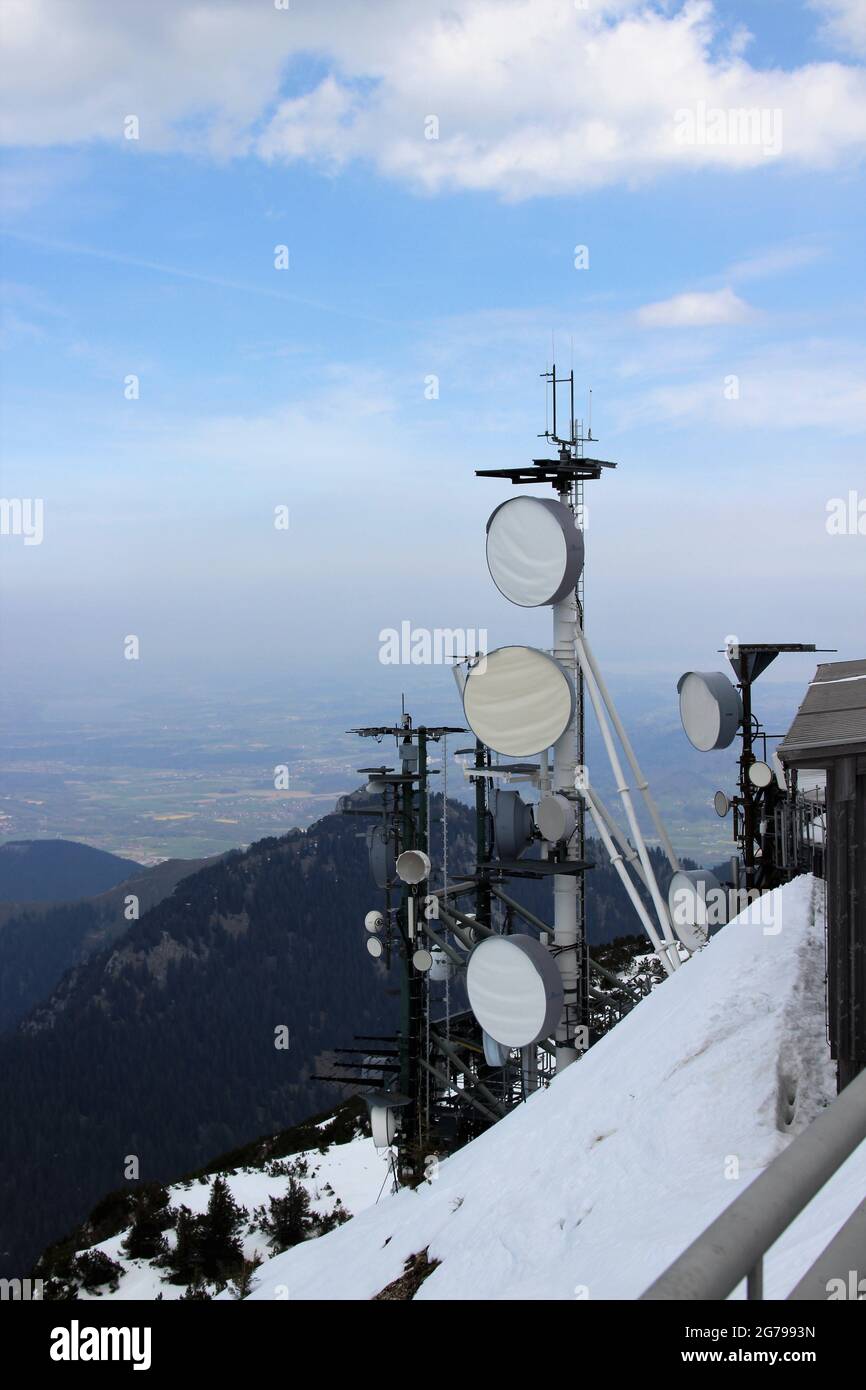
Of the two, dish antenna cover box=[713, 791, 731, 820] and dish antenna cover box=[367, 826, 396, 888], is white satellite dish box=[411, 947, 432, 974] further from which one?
dish antenna cover box=[713, 791, 731, 820]

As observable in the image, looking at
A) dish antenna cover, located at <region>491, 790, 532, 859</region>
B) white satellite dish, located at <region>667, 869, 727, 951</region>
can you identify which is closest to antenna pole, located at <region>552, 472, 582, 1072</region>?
dish antenna cover, located at <region>491, 790, 532, 859</region>

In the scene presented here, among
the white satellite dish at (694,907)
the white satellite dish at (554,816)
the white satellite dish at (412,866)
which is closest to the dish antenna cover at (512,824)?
the white satellite dish at (554,816)

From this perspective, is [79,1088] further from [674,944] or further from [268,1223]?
[674,944]

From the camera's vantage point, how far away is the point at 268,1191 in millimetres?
27734

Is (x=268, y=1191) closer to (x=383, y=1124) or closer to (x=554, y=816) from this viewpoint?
(x=383, y=1124)

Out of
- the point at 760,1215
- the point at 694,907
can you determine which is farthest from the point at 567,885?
the point at 760,1215

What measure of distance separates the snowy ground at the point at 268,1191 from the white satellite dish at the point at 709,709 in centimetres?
1193

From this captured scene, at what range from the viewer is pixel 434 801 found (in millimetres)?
134125

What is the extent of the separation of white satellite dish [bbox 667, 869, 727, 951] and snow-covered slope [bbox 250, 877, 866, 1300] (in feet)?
24.3

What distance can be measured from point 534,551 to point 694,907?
7.74m

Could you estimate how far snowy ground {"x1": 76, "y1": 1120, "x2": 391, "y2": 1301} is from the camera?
23.1 metres
